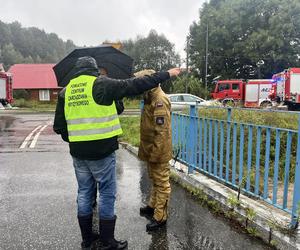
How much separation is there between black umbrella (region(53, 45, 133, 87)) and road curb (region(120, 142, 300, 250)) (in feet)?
6.42

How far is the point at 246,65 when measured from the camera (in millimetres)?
46531

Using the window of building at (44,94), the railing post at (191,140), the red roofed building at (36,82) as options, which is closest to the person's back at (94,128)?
the railing post at (191,140)

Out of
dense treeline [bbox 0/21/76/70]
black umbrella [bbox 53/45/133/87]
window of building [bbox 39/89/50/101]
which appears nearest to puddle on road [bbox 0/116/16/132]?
black umbrella [bbox 53/45/133/87]

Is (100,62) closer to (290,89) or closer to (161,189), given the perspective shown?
(161,189)

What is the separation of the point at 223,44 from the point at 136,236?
143ft

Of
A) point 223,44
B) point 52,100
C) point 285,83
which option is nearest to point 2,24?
point 52,100

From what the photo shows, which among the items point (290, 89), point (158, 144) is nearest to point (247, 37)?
point (290, 89)

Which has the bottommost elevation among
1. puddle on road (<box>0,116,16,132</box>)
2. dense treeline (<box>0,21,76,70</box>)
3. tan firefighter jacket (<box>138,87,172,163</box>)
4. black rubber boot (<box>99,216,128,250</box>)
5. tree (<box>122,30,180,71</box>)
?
puddle on road (<box>0,116,16,132</box>)

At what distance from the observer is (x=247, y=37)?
1722 inches

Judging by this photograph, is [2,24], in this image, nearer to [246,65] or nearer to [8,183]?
[246,65]

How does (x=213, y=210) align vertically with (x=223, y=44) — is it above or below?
below

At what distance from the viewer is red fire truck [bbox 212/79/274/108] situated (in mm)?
32438

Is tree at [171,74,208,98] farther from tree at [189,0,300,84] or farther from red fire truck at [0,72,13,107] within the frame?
red fire truck at [0,72,13,107]

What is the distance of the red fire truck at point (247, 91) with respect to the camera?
32438 millimetres
